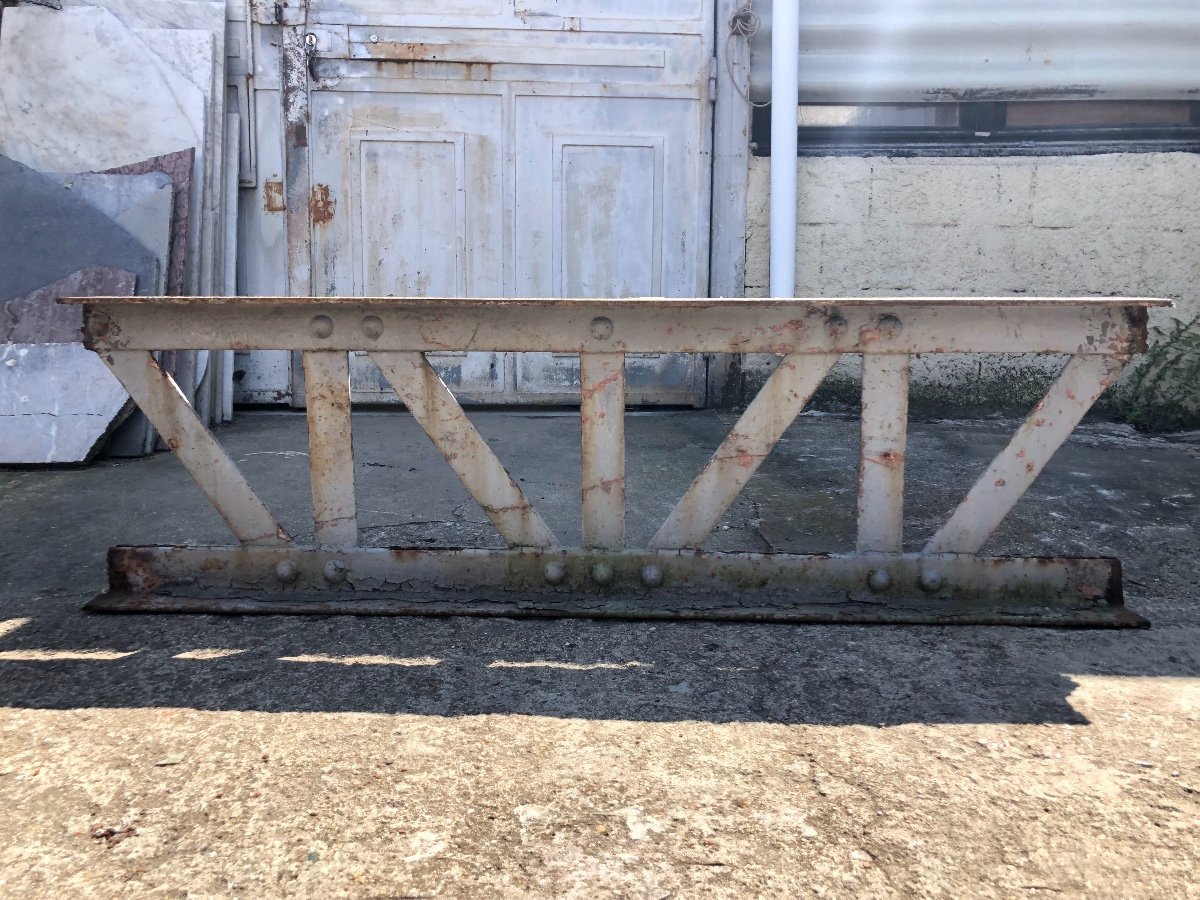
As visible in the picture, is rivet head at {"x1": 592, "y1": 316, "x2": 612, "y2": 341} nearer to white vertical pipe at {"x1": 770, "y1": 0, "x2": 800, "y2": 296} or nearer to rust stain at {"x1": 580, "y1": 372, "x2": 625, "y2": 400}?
rust stain at {"x1": 580, "y1": 372, "x2": 625, "y2": 400}

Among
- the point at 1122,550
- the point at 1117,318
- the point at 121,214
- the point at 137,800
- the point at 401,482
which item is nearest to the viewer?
the point at 137,800

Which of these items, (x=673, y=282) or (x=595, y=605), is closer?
(x=595, y=605)

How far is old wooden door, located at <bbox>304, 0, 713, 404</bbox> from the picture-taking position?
15.9 ft

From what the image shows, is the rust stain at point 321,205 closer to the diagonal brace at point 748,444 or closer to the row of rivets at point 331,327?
the row of rivets at point 331,327

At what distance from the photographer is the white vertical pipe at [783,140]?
4723 millimetres

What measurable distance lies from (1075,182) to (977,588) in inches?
143

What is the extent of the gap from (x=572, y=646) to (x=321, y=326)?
1031mm

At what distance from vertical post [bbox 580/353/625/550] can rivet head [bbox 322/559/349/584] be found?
25.2 inches

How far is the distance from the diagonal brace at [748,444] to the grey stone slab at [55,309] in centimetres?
314

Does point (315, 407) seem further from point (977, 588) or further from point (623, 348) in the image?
point (977, 588)

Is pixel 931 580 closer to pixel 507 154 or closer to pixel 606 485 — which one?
pixel 606 485

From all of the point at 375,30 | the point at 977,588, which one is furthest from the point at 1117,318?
the point at 375,30

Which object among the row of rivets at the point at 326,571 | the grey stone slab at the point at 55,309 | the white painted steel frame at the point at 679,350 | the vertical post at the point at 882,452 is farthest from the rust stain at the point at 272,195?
the vertical post at the point at 882,452

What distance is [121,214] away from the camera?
4.33 m
